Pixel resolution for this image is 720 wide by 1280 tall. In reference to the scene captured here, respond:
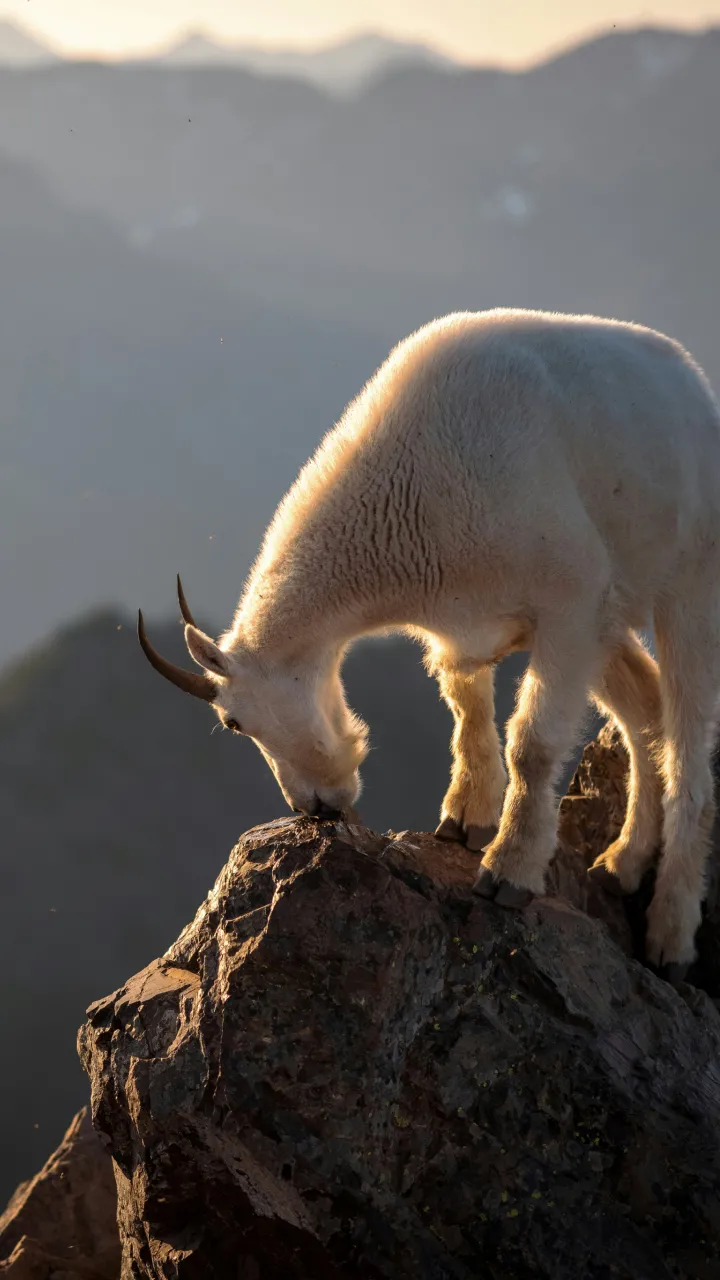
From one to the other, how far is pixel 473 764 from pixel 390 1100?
2348 millimetres

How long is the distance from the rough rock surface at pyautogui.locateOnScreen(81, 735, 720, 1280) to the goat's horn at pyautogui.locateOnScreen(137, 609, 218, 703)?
37.3 inches

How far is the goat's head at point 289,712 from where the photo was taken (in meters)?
5.12

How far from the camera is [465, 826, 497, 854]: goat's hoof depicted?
5.62m

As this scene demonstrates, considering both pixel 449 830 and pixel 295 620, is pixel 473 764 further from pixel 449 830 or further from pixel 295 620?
pixel 295 620

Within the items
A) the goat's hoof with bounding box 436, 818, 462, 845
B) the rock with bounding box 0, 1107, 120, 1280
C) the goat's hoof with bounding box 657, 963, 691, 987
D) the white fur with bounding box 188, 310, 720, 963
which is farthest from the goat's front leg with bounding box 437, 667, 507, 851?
the rock with bounding box 0, 1107, 120, 1280

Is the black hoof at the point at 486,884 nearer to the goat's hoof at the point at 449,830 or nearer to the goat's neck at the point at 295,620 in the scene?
the goat's hoof at the point at 449,830

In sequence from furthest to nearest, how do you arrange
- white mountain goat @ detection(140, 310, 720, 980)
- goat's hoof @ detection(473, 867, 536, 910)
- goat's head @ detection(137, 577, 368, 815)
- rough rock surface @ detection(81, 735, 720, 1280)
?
goat's head @ detection(137, 577, 368, 815)
white mountain goat @ detection(140, 310, 720, 980)
goat's hoof @ detection(473, 867, 536, 910)
rough rock surface @ detection(81, 735, 720, 1280)

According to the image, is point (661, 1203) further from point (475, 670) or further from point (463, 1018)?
point (475, 670)

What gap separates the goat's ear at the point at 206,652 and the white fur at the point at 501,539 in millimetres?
12

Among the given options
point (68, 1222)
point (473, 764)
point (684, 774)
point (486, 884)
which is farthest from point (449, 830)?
point (68, 1222)

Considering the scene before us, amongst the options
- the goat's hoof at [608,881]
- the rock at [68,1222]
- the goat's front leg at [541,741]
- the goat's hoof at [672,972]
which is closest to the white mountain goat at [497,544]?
the goat's front leg at [541,741]

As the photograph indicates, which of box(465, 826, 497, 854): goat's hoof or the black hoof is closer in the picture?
the black hoof

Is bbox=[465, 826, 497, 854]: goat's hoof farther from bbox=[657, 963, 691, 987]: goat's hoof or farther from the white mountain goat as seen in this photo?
bbox=[657, 963, 691, 987]: goat's hoof

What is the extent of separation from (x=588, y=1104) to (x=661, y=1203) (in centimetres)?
Result: 48
